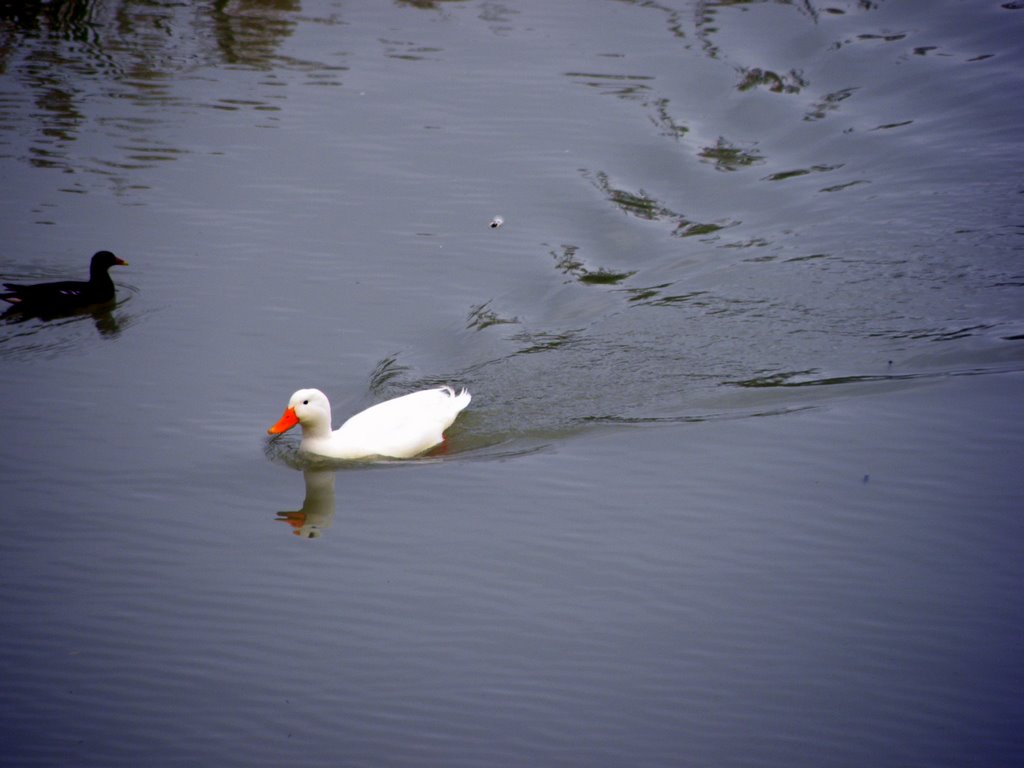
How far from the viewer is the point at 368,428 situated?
30.1 feet

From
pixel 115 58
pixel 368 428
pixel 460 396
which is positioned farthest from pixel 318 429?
pixel 115 58

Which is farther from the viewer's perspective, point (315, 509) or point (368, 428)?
point (368, 428)

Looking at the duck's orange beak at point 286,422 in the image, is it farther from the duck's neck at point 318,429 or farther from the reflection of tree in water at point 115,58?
the reflection of tree in water at point 115,58

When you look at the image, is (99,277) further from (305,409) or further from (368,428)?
(368,428)

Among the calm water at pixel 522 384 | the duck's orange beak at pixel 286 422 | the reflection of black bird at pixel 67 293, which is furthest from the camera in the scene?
the reflection of black bird at pixel 67 293

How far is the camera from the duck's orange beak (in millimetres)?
8844

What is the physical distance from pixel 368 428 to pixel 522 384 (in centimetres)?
162

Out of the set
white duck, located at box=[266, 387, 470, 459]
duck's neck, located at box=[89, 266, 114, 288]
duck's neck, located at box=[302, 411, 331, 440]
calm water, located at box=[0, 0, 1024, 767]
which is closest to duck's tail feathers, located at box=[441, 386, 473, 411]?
calm water, located at box=[0, 0, 1024, 767]

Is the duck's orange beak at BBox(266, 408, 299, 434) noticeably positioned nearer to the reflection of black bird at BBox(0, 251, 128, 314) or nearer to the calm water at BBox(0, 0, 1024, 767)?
the calm water at BBox(0, 0, 1024, 767)

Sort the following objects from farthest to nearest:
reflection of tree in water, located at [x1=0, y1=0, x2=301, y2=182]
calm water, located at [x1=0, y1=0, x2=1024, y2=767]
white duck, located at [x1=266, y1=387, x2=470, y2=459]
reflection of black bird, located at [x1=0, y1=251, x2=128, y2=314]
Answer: reflection of tree in water, located at [x1=0, y1=0, x2=301, y2=182] → reflection of black bird, located at [x1=0, y1=251, x2=128, y2=314] → white duck, located at [x1=266, y1=387, x2=470, y2=459] → calm water, located at [x1=0, y1=0, x2=1024, y2=767]

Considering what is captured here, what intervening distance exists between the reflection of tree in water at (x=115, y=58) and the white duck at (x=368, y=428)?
20.4 feet

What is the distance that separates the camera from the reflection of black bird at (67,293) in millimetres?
11148

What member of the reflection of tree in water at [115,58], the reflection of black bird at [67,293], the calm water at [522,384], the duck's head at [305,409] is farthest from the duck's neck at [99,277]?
the duck's head at [305,409]

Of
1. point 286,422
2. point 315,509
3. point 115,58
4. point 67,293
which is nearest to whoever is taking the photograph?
point 315,509
